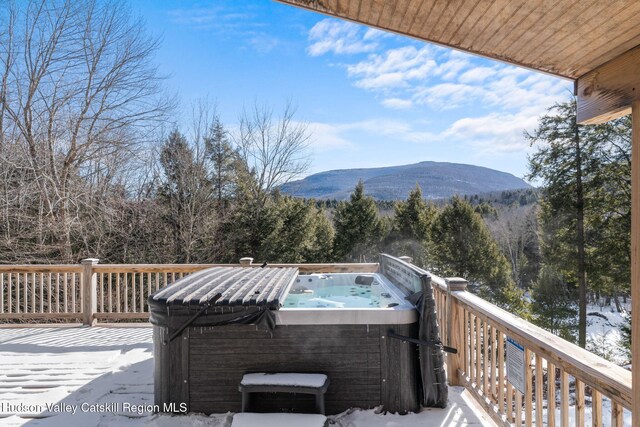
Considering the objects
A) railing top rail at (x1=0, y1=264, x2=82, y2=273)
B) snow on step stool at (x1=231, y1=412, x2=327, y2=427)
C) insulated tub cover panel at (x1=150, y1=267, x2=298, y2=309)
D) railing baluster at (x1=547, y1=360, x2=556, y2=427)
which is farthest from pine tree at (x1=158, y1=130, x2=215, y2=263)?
railing baluster at (x1=547, y1=360, x2=556, y2=427)

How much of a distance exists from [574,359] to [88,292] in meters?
5.68

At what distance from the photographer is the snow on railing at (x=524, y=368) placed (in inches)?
57.5

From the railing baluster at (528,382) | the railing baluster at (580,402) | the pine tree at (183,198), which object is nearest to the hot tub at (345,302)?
the railing baluster at (528,382)

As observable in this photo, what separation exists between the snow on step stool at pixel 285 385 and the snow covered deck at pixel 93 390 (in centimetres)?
27

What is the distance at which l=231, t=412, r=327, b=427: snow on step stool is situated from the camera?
2432 mm

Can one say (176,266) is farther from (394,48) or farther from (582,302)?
(582,302)

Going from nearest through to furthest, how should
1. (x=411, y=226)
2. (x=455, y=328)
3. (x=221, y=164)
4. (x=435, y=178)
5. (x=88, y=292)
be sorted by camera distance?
(x=455, y=328) < (x=88, y=292) < (x=221, y=164) < (x=411, y=226) < (x=435, y=178)

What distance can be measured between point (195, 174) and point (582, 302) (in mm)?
12529

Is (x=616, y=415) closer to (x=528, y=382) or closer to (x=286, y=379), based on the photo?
(x=528, y=382)

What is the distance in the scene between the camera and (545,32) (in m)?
1.53

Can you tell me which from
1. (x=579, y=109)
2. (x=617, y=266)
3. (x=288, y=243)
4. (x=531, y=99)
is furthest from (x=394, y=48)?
(x=579, y=109)

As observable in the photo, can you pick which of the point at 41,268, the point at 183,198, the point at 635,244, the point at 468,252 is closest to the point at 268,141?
the point at 183,198

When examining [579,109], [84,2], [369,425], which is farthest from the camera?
[84,2]

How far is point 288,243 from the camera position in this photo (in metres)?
14.0
